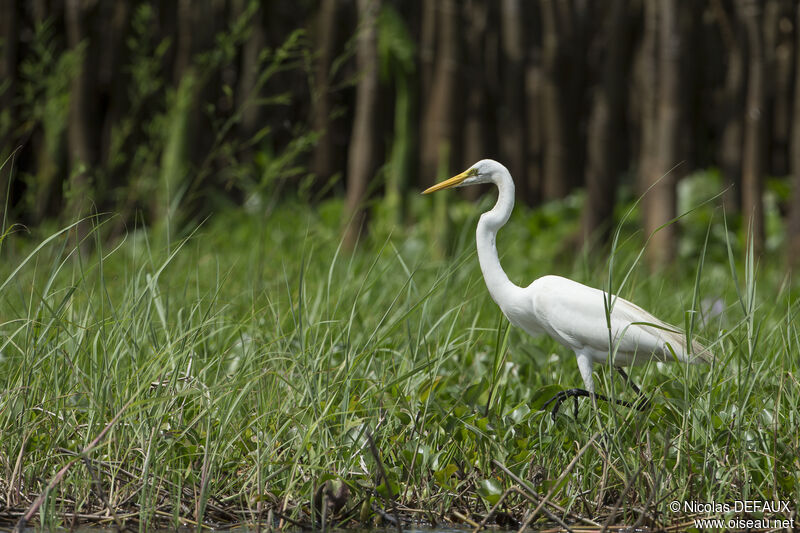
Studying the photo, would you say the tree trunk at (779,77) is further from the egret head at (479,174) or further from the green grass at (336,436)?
the green grass at (336,436)

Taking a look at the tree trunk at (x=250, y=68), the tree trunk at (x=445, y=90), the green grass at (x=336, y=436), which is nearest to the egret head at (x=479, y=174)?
the green grass at (x=336, y=436)

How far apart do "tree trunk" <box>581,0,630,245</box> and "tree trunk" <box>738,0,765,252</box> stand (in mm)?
1148

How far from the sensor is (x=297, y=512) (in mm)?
2668

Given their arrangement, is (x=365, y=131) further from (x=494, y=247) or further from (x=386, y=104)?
(x=494, y=247)

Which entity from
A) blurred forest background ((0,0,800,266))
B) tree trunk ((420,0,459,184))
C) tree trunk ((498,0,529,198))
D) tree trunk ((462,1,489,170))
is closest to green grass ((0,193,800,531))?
blurred forest background ((0,0,800,266))

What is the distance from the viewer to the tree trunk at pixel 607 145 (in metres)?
8.50

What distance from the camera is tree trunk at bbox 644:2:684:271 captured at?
24.7 feet

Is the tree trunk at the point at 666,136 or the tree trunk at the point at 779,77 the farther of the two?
the tree trunk at the point at 779,77

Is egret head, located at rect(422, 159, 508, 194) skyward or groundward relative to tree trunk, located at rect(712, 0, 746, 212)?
skyward

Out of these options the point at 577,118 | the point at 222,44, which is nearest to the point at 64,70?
the point at 222,44

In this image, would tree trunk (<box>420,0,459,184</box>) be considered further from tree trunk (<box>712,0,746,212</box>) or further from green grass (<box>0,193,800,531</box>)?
green grass (<box>0,193,800,531</box>)

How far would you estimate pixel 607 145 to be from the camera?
9.02 metres

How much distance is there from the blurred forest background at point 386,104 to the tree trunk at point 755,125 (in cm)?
2

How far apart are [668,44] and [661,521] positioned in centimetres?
580
